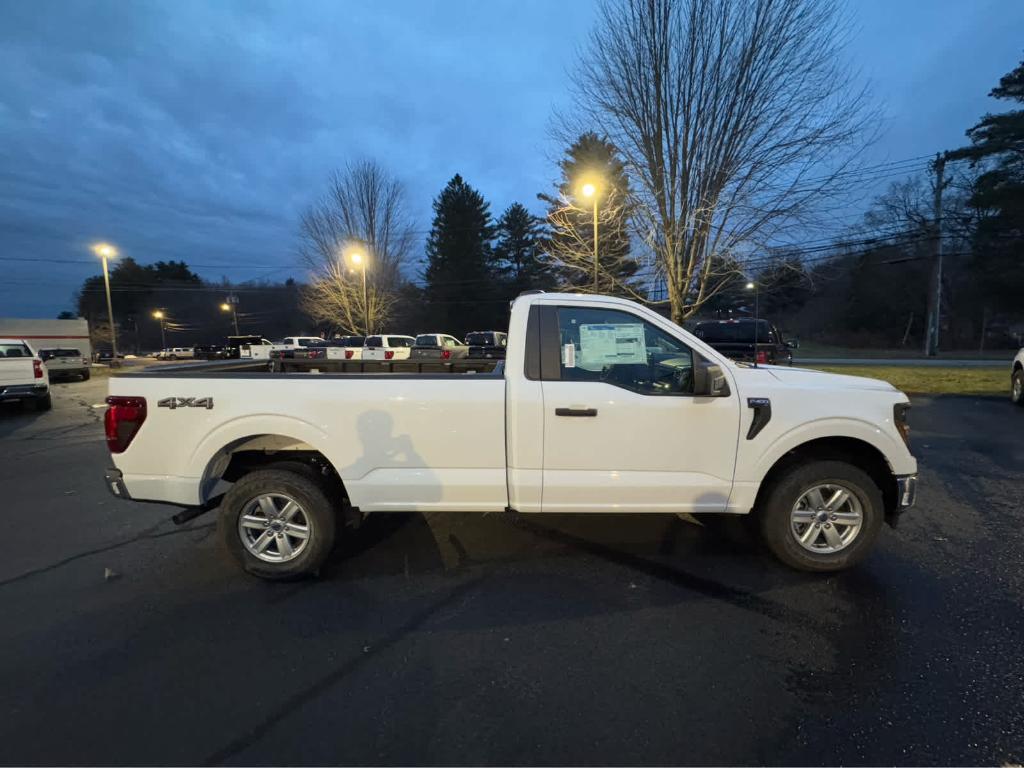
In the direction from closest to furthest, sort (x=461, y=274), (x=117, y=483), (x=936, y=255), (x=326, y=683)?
1. (x=326, y=683)
2. (x=117, y=483)
3. (x=936, y=255)
4. (x=461, y=274)

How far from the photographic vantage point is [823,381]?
3596mm

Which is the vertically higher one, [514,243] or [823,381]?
[514,243]

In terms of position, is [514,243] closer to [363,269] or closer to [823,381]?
[363,269]

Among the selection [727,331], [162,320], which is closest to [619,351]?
[727,331]

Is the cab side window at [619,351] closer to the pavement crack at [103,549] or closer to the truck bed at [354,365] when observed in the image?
the truck bed at [354,365]

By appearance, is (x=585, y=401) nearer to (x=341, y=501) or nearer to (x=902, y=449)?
(x=341, y=501)

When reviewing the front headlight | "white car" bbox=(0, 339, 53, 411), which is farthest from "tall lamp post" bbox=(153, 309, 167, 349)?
the front headlight

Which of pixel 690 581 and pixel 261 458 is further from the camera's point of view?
pixel 261 458

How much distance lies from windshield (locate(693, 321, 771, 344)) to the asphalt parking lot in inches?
390

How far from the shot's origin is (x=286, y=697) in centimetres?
239

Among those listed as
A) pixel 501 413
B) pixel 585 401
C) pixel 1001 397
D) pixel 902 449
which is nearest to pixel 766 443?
pixel 902 449

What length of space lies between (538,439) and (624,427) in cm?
58

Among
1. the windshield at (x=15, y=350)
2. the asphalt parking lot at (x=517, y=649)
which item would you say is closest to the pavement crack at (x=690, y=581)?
the asphalt parking lot at (x=517, y=649)

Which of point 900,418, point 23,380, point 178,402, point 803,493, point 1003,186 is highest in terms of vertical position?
point 1003,186
